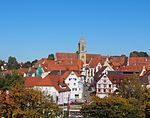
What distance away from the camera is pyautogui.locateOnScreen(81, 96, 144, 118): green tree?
37.7m

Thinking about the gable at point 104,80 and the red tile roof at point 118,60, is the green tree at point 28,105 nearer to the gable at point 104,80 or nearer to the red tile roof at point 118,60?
the gable at point 104,80

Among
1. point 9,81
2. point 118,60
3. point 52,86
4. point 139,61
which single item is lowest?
point 52,86

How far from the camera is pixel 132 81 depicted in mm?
54031

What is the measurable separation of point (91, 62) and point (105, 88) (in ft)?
105

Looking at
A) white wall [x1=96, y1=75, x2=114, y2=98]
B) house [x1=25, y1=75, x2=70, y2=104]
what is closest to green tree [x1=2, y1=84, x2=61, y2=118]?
house [x1=25, y1=75, x2=70, y2=104]

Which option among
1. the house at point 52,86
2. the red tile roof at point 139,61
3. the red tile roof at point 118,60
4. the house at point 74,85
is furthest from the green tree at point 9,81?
the red tile roof at point 118,60

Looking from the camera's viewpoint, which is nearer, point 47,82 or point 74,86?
point 47,82

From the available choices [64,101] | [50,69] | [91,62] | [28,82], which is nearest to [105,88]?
[64,101]

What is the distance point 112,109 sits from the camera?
3806cm

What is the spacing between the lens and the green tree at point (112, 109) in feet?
124

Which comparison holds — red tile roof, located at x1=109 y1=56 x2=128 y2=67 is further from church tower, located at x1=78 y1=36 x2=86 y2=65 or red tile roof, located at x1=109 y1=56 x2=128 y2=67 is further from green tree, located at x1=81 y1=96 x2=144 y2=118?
green tree, located at x1=81 y1=96 x2=144 y2=118

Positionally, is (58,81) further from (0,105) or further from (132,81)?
(0,105)

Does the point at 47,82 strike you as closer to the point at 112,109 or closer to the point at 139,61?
the point at 112,109

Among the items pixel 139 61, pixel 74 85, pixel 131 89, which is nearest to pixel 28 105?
pixel 131 89
